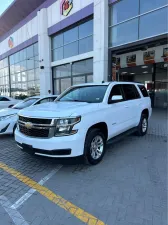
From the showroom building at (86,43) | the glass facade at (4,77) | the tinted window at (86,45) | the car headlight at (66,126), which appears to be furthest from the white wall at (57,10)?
the glass facade at (4,77)

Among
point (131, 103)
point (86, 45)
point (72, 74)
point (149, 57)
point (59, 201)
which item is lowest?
point (59, 201)

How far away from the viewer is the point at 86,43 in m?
13.0

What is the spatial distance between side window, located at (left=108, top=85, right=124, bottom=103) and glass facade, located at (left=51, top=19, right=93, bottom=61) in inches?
337

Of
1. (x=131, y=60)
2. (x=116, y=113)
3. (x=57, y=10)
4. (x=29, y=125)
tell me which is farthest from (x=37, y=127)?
(x=57, y=10)

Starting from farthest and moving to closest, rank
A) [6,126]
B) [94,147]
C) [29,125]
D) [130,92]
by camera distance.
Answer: [6,126] → [130,92] → [94,147] → [29,125]

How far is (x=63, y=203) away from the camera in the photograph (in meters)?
2.78

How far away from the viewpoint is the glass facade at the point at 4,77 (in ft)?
85.2

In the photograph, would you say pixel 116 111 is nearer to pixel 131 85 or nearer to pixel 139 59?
pixel 131 85

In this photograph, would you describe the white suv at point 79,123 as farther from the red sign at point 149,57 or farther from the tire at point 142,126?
the red sign at point 149,57

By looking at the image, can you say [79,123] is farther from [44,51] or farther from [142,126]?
[44,51]

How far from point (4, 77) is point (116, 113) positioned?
88.1 feet

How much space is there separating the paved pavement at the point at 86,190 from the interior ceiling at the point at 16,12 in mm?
18225

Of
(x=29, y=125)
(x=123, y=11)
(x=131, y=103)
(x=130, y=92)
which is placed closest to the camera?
(x=29, y=125)

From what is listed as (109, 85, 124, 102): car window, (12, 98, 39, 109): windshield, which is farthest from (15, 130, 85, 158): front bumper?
(12, 98, 39, 109): windshield
